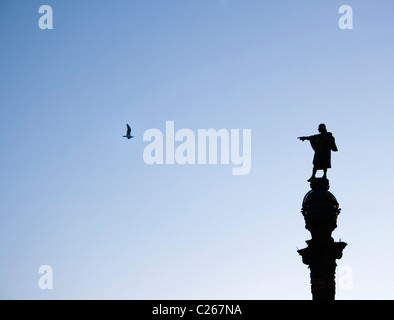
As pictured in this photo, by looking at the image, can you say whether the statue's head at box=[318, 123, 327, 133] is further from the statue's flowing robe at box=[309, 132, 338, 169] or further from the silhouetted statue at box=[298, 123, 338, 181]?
the statue's flowing robe at box=[309, 132, 338, 169]

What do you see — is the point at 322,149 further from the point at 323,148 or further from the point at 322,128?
the point at 322,128

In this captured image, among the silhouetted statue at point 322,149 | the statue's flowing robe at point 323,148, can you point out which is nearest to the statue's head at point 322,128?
the silhouetted statue at point 322,149

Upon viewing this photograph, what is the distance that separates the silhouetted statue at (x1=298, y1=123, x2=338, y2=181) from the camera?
21703 millimetres

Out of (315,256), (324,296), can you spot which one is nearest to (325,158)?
(315,256)

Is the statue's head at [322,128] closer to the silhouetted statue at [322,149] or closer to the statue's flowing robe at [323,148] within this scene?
the silhouetted statue at [322,149]

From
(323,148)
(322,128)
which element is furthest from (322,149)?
(322,128)

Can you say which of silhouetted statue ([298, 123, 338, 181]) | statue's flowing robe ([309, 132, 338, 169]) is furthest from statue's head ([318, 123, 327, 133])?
statue's flowing robe ([309, 132, 338, 169])

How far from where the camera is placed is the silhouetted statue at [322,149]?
71.2 ft

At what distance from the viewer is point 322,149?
21.9 meters
